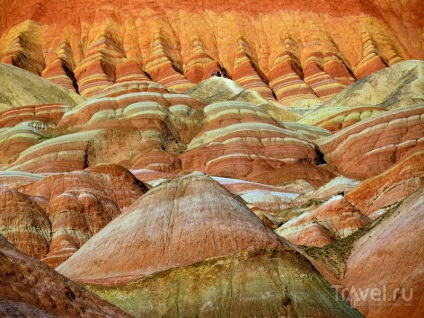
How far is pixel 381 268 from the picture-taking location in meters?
23.5

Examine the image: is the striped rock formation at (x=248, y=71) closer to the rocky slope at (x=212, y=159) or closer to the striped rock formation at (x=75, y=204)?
the rocky slope at (x=212, y=159)

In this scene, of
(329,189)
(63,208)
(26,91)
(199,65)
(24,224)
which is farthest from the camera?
(199,65)

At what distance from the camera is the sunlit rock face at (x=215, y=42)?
121938 mm

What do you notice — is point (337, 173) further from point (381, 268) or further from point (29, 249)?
point (381, 268)

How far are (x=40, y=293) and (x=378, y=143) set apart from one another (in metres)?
54.0

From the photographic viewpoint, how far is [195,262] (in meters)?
23.7

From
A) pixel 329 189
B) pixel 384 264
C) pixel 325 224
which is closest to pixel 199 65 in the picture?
pixel 329 189

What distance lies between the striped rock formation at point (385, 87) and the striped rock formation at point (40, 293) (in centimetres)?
7965

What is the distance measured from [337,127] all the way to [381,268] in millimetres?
62167

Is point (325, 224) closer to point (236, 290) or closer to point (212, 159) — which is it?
point (236, 290)

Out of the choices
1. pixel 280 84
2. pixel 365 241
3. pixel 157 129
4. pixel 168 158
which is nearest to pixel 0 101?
pixel 157 129

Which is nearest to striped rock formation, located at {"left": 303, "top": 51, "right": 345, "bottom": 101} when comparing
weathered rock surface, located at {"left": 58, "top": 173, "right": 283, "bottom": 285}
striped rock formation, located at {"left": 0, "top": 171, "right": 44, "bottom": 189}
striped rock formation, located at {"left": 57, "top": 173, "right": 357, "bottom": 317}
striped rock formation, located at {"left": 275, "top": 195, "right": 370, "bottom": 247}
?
striped rock formation, located at {"left": 0, "top": 171, "right": 44, "bottom": 189}

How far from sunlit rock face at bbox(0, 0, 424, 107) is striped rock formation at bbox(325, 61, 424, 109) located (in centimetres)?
1578

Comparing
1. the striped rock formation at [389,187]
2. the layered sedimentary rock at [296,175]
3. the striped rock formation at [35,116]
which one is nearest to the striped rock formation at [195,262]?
the striped rock formation at [389,187]
